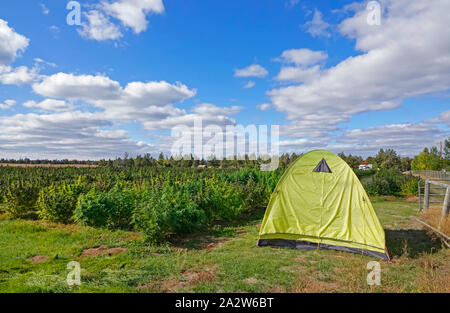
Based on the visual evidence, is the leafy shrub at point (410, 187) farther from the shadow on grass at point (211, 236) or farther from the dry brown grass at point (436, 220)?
the shadow on grass at point (211, 236)

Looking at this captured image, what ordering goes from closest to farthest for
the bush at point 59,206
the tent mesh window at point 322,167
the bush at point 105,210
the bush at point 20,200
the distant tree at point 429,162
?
the tent mesh window at point 322,167 → the bush at point 105,210 → the bush at point 59,206 → the bush at point 20,200 → the distant tree at point 429,162

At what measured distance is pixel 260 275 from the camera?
16.9 feet

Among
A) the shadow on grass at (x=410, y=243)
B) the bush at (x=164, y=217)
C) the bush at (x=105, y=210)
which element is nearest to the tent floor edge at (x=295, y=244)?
the shadow on grass at (x=410, y=243)

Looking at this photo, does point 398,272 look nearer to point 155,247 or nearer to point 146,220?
point 155,247

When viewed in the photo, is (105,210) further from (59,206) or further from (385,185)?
(385,185)

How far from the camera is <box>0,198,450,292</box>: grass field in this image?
Answer: 15.3 ft

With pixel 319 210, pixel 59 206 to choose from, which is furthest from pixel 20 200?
pixel 319 210

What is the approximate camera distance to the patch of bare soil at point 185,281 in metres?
4.57

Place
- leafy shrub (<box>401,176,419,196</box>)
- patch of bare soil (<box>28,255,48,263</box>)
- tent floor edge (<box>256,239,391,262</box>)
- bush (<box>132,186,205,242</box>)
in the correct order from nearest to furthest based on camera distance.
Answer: patch of bare soil (<box>28,255,48,263</box>), tent floor edge (<box>256,239,391,262</box>), bush (<box>132,186,205,242</box>), leafy shrub (<box>401,176,419,196</box>)

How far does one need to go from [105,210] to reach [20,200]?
5142 mm

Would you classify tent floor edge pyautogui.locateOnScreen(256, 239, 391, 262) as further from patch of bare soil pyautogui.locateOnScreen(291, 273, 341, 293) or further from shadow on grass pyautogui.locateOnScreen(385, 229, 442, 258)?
patch of bare soil pyautogui.locateOnScreen(291, 273, 341, 293)

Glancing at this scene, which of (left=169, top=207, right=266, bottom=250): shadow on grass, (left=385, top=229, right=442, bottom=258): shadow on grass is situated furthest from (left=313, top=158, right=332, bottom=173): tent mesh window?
(left=169, top=207, right=266, bottom=250): shadow on grass

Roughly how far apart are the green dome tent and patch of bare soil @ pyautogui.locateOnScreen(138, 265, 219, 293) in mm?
2281

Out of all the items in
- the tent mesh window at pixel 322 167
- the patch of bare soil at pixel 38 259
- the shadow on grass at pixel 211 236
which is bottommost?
the shadow on grass at pixel 211 236
